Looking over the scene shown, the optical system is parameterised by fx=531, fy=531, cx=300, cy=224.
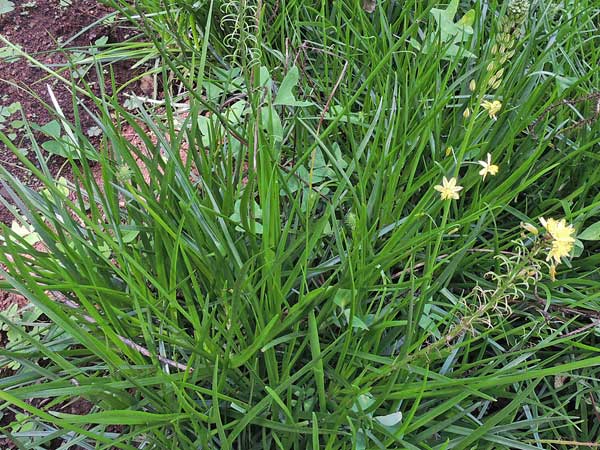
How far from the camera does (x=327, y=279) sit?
1.18 meters

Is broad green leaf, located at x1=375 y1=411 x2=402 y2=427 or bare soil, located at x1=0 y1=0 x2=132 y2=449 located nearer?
broad green leaf, located at x1=375 y1=411 x2=402 y2=427

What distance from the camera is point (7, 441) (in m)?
1.17

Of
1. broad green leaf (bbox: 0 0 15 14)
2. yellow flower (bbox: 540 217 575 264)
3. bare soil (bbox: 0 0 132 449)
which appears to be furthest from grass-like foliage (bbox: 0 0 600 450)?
broad green leaf (bbox: 0 0 15 14)

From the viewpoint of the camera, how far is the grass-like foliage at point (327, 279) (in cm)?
93

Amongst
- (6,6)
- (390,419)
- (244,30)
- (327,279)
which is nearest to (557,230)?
(390,419)

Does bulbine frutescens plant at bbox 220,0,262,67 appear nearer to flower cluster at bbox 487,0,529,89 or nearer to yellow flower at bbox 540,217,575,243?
flower cluster at bbox 487,0,529,89

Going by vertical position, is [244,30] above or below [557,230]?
above

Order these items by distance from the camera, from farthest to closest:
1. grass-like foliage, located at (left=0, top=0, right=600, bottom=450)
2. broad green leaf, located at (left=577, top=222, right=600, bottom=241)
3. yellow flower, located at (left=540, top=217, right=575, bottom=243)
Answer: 1. broad green leaf, located at (left=577, top=222, right=600, bottom=241)
2. grass-like foliage, located at (left=0, top=0, right=600, bottom=450)
3. yellow flower, located at (left=540, top=217, right=575, bottom=243)

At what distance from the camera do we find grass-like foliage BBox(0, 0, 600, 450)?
93 cm

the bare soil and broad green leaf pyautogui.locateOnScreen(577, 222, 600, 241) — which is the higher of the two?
the bare soil

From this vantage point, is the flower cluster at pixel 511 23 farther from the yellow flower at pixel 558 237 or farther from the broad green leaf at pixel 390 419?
the broad green leaf at pixel 390 419

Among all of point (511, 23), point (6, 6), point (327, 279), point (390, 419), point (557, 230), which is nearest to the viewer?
point (557, 230)

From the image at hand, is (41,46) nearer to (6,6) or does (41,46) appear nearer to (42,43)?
(42,43)

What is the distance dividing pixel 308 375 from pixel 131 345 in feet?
1.13
